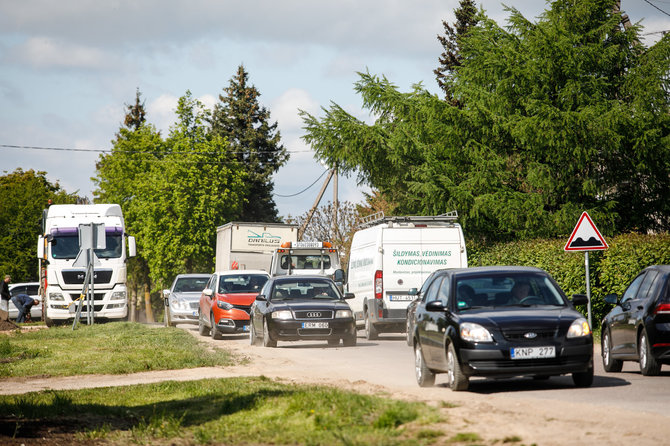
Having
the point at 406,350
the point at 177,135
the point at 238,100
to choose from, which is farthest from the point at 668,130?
the point at 238,100

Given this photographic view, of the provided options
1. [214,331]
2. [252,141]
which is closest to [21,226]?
[252,141]

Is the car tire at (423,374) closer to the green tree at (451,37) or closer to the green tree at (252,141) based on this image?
the green tree at (451,37)

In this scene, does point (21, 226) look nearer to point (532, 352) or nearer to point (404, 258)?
point (404, 258)

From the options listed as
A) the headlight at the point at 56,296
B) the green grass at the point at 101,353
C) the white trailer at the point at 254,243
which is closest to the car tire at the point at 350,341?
the green grass at the point at 101,353

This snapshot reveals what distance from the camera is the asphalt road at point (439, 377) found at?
11.0 meters

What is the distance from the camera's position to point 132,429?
9.06 metres

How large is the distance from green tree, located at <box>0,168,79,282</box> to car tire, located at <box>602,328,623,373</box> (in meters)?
65.2

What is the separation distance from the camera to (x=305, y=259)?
111 ft

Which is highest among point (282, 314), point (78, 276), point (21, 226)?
point (21, 226)

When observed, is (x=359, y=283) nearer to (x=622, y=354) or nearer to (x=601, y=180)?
(x=601, y=180)

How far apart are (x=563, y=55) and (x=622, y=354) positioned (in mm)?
18555

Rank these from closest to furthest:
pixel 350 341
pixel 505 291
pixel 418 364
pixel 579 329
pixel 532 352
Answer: pixel 532 352
pixel 579 329
pixel 505 291
pixel 418 364
pixel 350 341

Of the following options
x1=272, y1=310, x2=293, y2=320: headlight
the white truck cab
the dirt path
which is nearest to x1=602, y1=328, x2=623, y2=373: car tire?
the dirt path

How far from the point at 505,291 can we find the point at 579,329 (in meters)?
1.11
